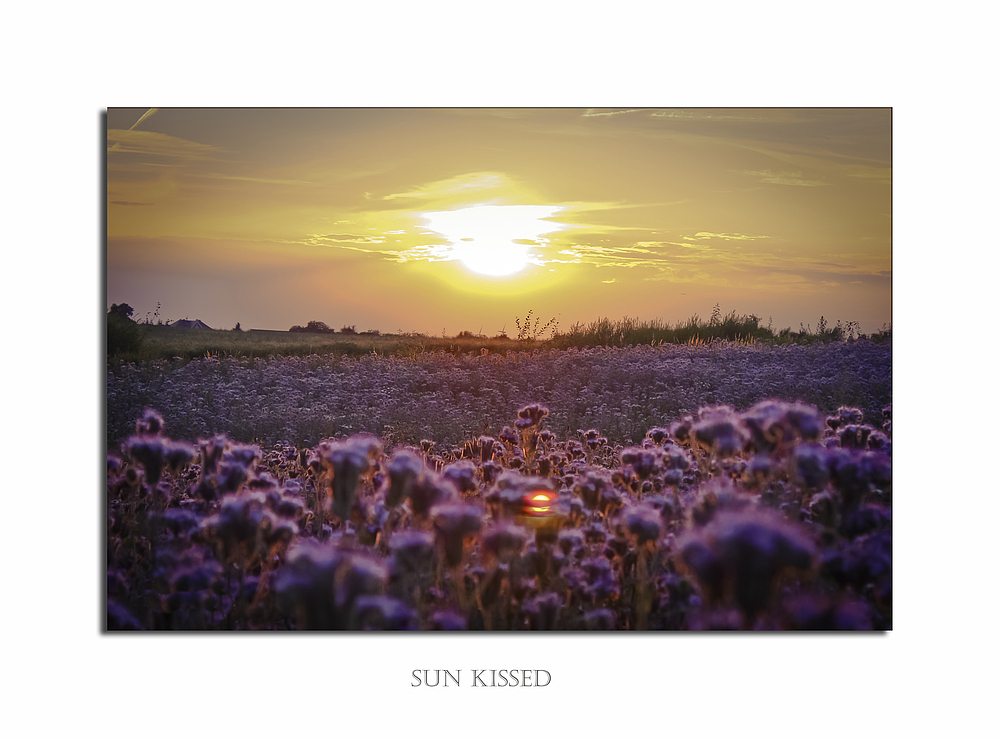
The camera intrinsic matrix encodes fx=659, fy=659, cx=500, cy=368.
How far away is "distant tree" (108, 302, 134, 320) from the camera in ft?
10.2

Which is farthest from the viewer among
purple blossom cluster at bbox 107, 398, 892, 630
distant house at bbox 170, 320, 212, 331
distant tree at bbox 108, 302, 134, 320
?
distant house at bbox 170, 320, 212, 331

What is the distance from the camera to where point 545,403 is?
3303 mm

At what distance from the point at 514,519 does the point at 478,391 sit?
0.90 meters

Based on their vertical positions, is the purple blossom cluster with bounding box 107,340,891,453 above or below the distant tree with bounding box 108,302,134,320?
below

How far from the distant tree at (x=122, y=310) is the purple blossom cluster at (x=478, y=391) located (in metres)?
0.30

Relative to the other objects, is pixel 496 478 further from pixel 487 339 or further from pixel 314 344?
pixel 314 344

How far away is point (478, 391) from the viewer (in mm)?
3305

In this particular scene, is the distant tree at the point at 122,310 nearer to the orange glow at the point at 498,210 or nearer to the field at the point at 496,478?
the orange glow at the point at 498,210

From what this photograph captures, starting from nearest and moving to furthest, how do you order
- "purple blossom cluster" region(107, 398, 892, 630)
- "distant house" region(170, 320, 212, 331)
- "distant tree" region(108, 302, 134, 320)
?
1. "purple blossom cluster" region(107, 398, 892, 630)
2. "distant tree" region(108, 302, 134, 320)
3. "distant house" region(170, 320, 212, 331)

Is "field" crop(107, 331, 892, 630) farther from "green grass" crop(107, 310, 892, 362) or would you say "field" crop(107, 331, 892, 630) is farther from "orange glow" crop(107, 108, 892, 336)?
"orange glow" crop(107, 108, 892, 336)

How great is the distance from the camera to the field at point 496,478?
2.49 m

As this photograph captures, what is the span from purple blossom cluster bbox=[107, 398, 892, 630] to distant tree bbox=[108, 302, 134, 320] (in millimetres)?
470

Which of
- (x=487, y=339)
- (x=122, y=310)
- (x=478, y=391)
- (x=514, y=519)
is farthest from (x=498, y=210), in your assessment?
(x=122, y=310)

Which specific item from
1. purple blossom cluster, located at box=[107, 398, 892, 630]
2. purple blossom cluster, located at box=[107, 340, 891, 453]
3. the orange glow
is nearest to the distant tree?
the orange glow
